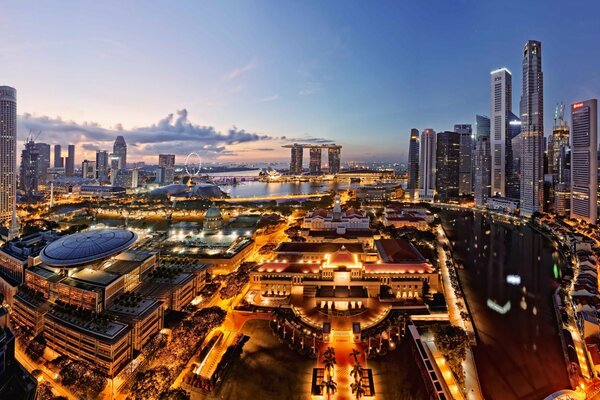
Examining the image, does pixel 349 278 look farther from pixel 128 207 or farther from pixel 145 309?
pixel 128 207

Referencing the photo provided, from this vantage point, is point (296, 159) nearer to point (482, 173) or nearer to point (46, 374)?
point (482, 173)

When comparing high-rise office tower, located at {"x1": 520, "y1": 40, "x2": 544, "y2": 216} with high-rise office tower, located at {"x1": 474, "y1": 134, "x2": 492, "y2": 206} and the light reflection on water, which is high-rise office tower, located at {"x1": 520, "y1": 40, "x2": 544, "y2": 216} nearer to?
high-rise office tower, located at {"x1": 474, "y1": 134, "x2": 492, "y2": 206}

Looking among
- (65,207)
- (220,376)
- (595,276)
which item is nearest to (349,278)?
(220,376)

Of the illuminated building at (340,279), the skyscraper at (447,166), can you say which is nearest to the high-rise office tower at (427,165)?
the skyscraper at (447,166)

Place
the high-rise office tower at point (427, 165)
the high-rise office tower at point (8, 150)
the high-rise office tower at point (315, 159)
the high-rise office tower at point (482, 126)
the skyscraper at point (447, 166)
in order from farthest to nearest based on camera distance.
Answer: the high-rise office tower at point (315, 159)
the high-rise office tower at point (482, 126)
the high-rise office tower at point (427, 165)
the skyscraper at point (447, 166)
the high-rise office tower at point (8, 150)

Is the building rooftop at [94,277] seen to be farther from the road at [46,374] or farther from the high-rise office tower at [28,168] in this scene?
the high-rise office tower at [28,168]

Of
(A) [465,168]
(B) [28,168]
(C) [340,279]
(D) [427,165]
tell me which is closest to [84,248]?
(C) [340,279]

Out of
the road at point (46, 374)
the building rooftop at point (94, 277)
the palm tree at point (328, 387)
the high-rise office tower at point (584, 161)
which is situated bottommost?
the road at point (46, 374)
